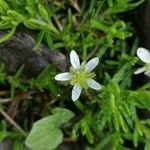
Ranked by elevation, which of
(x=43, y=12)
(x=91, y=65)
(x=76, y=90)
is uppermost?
(x=43, y=12)

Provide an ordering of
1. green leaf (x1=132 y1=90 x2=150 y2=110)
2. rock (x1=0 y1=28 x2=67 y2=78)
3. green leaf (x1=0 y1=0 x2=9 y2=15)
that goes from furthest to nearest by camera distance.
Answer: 1. rock (x1=0 y1=28 x2=67 y2=78)
2. green leaf (x1=0 y1=0 x2=9 y2=15)
3. green leaf (x1=132 y1=90 x2=150 y2=110)

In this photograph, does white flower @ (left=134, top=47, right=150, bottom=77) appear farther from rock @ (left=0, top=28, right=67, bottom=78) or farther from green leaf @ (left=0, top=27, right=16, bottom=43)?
green leaf @ (left=0, top=27, right=16, bottom=43)

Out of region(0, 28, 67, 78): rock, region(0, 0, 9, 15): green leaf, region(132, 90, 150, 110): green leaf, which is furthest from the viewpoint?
region(0, 28, 67, 78): rock

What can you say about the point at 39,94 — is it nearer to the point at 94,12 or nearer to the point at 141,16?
the point at 94,12

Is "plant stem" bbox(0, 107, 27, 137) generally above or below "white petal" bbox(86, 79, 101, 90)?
below

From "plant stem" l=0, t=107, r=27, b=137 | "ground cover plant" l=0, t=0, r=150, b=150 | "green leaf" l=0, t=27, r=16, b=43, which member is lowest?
"plant stem" l=0, t=107, r=27, b=137

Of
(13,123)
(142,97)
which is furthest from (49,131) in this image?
(142,97)

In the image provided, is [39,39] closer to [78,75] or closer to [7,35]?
[7,35]

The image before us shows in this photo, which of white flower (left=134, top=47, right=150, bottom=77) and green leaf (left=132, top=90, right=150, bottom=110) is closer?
green leaf (left=132, top=90, right=150, bottom=110)

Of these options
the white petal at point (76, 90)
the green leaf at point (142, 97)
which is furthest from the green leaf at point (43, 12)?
the green leaf at point (142, 97)

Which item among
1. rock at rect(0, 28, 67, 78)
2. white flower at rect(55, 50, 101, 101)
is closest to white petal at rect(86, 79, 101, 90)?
white flower at rect(55, 50, 101, 101)
